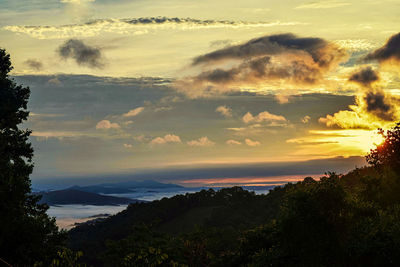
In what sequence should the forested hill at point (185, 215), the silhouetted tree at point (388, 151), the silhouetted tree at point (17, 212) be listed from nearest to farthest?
the silhouetted tree at point (17, 212) < the silhouetted tree at point (388, 151) < the forested hill at point (185, 215)

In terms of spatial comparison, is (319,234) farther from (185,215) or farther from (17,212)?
(185,215)

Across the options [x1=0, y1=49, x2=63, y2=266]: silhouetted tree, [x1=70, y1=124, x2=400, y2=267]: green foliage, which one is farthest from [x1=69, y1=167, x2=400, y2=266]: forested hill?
[x1=0, y1=49, x2=63, y2=266]: silhouetted tree

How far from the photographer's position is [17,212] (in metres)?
30.1

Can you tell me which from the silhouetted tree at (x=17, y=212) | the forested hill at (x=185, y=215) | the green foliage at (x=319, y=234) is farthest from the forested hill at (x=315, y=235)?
the forested hill at (x=185, y=215)

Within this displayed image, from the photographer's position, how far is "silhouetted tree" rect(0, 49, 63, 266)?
28772mm

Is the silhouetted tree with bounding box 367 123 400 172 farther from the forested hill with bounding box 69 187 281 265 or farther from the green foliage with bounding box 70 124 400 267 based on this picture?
the forested hill with bounding box 69 187 281 265

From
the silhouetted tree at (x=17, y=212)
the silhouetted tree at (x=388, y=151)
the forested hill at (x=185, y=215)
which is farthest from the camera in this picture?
the forested hill at (x=185, y=215)

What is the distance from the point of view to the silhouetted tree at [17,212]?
2877cm

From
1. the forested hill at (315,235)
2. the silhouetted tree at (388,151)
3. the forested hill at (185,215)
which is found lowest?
the forested hill at (185,215)

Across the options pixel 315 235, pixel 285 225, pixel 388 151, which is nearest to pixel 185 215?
pixel 388 151

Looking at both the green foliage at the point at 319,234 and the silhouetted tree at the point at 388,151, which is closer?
the green foliage at the point at 319,234

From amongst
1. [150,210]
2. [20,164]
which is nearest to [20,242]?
[20,164]

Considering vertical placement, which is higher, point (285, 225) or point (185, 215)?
point (285, 225)

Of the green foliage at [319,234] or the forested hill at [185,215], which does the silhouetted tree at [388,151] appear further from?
the forested hill at [185,215]
